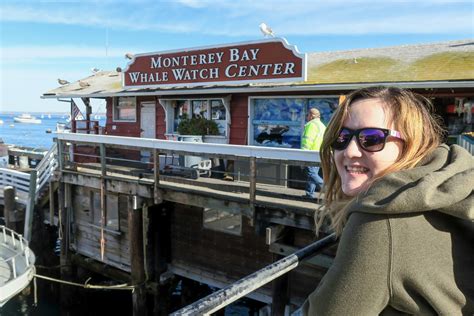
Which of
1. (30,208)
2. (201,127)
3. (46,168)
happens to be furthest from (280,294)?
(30,208)

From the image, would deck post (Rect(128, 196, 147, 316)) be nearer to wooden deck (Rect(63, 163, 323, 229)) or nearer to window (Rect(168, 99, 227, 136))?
wooden deck (Rect(63, 163, 323, 229))

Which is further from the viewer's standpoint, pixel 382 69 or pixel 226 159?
pixel 382 69

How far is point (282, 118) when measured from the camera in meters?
10.0

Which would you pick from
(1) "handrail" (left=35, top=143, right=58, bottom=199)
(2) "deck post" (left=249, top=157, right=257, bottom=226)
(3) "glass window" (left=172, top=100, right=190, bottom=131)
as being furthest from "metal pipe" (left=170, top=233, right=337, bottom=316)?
(1) "handrail" (left=35, top=143, right=58, bottom=199)

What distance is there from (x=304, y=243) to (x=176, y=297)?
6651mm

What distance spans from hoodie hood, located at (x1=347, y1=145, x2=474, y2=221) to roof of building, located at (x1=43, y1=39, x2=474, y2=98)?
6.95 meters

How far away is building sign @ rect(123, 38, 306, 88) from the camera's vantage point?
9.08 meters

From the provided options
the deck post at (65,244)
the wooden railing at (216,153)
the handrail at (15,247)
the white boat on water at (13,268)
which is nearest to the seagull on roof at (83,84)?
the wooden railing at (216,153)

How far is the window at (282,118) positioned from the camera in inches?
378

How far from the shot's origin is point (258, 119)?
34.3 feet

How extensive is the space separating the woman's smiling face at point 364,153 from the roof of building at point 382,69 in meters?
6.75

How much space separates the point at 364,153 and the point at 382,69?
8.52 meters

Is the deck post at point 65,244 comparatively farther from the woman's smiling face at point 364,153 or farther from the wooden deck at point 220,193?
the woman's smiling face at point 364,153

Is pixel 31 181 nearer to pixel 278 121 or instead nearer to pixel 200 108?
pixel 200 108
